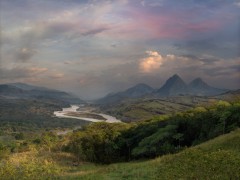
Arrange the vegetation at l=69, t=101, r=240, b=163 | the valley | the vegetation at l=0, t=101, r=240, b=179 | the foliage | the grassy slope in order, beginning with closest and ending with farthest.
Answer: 1. the grassy slope
2. the vegetation at l=0, t=101, r=240, b=179
3. the valley
4. the vegetation at l=69, t=101, r=240, b=163
5. the foliage

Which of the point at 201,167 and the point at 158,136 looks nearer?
the point at 201,167

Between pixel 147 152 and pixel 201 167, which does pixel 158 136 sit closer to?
pixel 147 152

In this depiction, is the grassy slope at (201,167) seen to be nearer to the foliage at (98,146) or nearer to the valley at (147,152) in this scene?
the valley at (147,152)

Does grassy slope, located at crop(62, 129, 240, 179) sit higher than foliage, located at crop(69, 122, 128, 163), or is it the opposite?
grassy slope, located at crop(62, 129, 240, 179)

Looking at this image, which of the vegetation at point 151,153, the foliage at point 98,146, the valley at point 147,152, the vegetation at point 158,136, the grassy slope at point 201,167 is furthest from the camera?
the foliage at point 98,146

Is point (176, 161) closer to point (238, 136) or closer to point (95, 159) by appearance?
point (238, 136)

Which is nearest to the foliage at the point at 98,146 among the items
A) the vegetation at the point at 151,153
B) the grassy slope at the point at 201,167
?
the vegetation at the point at 151,153

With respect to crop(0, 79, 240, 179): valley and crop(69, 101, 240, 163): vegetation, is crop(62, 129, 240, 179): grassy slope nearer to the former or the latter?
crop(0, 79, 240, 179): valley

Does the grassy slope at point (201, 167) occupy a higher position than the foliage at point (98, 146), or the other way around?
the grassy slope at point (201, 167)

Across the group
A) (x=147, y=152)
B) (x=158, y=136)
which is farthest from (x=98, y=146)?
(x=158, y=136)

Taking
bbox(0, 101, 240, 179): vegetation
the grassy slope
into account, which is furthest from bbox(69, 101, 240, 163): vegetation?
the grassy slope

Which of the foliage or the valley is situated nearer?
the valley

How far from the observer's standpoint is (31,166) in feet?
108

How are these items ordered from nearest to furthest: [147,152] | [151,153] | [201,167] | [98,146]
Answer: [201,167]
[151,153]
[147,152]
[98,146]
